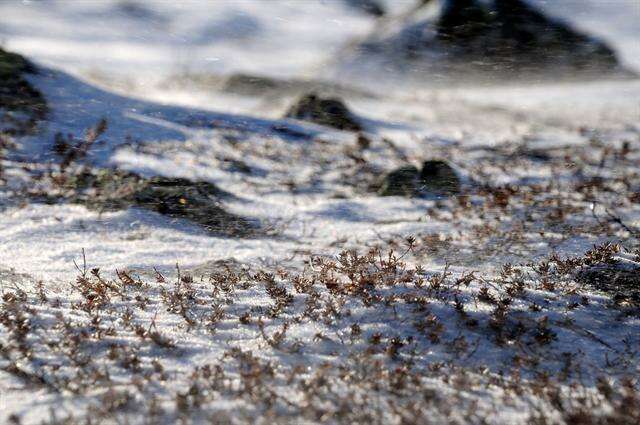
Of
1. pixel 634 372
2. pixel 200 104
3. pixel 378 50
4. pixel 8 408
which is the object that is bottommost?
pixel 8 408

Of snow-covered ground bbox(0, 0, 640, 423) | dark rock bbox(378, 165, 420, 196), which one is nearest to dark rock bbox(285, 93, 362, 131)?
snow-covered ground bbox(0, 0, 640, 423)

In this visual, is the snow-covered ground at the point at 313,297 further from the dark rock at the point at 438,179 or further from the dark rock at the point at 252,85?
the dark rock at the point at 252,85

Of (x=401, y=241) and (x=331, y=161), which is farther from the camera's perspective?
(x=331, y=161)

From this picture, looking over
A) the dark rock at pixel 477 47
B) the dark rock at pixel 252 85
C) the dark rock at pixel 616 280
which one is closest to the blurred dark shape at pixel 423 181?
the dark rock at pixel 616 280

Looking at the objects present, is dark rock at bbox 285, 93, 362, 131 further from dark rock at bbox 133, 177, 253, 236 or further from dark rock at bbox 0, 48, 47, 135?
dark rock at bbox 0, 48, 47, 135

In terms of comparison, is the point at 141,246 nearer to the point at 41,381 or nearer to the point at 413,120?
the point at 41,381

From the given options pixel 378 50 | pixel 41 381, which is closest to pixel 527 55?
pixel 378 50
